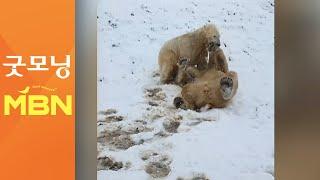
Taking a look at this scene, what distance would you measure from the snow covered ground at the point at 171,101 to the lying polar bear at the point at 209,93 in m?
0.04

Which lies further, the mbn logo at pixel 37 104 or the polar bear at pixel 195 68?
the polar bear at pixel 195 68

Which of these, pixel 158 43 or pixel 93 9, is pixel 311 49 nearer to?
pixel 158 43

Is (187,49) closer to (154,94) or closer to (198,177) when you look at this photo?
→ (154,94)

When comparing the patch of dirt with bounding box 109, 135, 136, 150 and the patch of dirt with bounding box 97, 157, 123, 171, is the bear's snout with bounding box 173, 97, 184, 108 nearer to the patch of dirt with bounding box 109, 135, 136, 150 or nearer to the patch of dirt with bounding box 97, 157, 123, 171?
the patch of dirt with bounding box 109, 135, 136, 150

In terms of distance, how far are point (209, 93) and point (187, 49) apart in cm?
26

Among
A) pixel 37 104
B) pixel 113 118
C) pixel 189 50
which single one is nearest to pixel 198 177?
pixel 113 118

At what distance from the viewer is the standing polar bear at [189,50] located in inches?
89.7

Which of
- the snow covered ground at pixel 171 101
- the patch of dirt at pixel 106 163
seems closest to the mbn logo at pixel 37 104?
the snow covered ground at pixel 171 101

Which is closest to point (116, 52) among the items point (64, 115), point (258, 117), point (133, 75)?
point (133, 75)

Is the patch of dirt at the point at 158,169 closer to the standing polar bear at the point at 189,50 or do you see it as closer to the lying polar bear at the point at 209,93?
the lying polar bear at the point at 209,93

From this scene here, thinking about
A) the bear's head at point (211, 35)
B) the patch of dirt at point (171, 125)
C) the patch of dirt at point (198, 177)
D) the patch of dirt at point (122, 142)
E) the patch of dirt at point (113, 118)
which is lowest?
the patch of dirt at point (198, 177)

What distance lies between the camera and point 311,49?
2271 mm

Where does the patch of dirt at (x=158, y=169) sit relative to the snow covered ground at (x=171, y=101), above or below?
below

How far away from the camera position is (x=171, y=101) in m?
2.28
